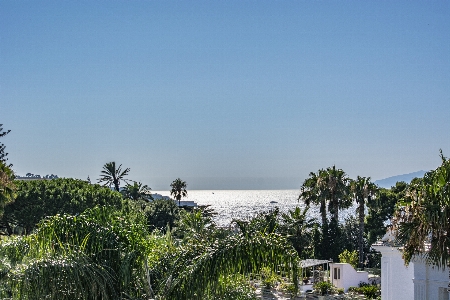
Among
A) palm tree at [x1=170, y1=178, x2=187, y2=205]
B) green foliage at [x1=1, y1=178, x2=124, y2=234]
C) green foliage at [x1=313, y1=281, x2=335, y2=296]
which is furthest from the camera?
palm tree at [x1=170, y1=178, x2=187, y2=205]

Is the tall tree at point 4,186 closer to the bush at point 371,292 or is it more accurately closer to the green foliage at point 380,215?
the bush at point 371,292

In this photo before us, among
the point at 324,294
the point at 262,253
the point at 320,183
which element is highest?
the point at 320,183

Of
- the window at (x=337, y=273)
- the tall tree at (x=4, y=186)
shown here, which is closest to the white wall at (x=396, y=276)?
the tall tree at (x=4, y=186)

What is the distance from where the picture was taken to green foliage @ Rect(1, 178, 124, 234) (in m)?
44.7

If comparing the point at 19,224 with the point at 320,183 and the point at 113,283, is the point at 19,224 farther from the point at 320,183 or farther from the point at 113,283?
the point at 113,283

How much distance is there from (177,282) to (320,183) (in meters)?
45.5

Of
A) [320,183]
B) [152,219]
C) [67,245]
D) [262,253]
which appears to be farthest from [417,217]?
[152,219]

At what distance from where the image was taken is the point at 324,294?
1499 inches

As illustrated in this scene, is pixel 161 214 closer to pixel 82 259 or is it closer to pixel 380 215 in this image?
pixel 380 215

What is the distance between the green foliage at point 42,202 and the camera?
4472cm

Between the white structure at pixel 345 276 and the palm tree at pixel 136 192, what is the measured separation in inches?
1517

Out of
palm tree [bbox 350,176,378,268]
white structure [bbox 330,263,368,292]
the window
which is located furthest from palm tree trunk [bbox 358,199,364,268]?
the window

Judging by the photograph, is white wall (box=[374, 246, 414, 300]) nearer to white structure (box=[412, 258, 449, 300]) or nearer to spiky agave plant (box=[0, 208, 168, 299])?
white structure (box=[412, 258, 449, 300])

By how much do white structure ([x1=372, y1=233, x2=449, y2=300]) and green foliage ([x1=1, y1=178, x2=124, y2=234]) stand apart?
2956cm
